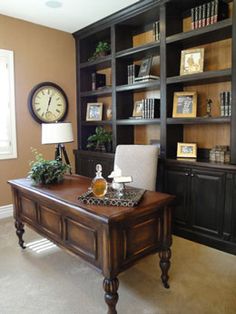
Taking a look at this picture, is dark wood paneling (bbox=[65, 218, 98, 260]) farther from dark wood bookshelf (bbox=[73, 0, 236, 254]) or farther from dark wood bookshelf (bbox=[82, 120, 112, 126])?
dark wood bookshelf (bbox=[82, 120, 112, 126])

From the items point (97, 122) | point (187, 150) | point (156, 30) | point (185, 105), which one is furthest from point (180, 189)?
point (156, 30)

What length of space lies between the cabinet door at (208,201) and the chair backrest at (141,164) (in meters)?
0.54

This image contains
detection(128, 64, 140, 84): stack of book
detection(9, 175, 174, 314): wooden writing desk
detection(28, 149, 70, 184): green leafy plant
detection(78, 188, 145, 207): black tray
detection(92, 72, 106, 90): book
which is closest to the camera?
detection(9, 175, 174, 314): wooden writing desk

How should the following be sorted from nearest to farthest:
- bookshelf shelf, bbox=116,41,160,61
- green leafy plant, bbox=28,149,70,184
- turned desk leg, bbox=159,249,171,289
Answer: turned desk leg, bbox=159,249,171,289 → green leafy plant, bbox=28,149,70,184 → bookshelf shelf, bbox=116,41,160,61

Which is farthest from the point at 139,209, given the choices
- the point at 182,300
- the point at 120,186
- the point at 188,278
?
the point at 188,278

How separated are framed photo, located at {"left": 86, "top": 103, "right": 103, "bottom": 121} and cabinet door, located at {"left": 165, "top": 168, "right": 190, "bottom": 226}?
1.65 meters

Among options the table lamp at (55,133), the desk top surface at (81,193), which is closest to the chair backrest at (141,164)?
the desk top surface at (81,193)

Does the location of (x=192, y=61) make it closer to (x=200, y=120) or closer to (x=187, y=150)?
(x=200, y=120)

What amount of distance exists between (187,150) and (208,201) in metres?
0.66

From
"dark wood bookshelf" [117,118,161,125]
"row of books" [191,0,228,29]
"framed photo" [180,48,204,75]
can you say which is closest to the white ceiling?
"row of books" [191,0,228,29]

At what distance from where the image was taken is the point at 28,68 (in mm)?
3783

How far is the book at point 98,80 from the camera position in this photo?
4156 millimetres

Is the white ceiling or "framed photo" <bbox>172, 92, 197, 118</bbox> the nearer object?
"framed photo" <bbox>172, 92, 197, 118</bbox>

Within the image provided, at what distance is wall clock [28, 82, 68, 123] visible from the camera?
151 inches
